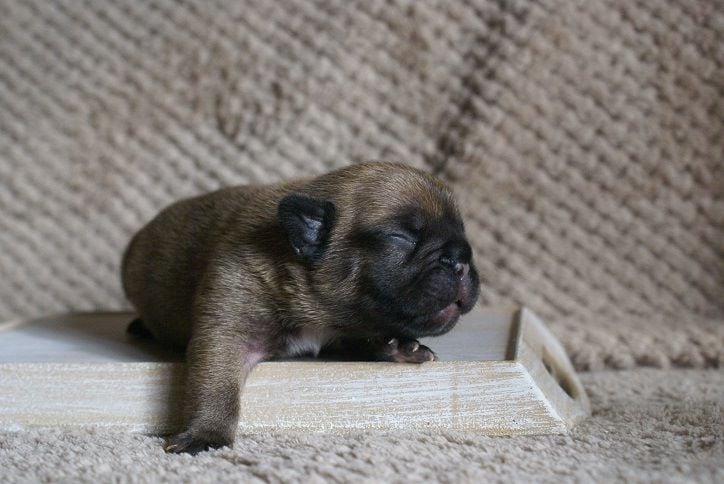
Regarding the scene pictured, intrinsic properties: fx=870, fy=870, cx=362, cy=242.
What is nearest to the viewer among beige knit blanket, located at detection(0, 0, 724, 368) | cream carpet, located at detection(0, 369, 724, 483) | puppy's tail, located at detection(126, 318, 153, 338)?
cream carpet, located at detection(0, 369, 724, 483)

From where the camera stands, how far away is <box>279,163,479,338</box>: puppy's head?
2.73 metres

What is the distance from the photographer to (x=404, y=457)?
243 cm

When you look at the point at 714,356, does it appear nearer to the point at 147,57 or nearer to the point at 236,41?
the point at 236,41

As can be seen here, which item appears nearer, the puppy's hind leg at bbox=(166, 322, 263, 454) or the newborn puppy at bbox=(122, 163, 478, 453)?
the puppy's hind leg at bbox=(166, 322, 263, 454)

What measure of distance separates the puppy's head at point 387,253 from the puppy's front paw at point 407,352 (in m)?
0.06

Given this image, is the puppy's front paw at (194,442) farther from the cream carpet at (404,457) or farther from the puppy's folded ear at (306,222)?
the puppy's folded ear at (306,222)

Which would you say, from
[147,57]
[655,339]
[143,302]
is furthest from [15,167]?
[655,339]

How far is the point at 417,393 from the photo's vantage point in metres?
2.74

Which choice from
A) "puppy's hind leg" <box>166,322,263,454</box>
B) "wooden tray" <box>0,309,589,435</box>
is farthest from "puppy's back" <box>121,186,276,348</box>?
"puppy's hind leg" <box>166,322,263,454</box>

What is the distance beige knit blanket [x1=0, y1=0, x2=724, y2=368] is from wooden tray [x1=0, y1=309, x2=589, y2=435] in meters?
1.57

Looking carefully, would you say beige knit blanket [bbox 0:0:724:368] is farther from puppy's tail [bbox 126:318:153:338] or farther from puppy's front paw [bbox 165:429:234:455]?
puppy's front paw [bbox 165:429:234:455]

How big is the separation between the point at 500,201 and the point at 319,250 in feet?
6.69

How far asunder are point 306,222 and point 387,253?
0.29 metres

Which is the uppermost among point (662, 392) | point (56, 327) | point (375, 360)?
point (375, 360)
